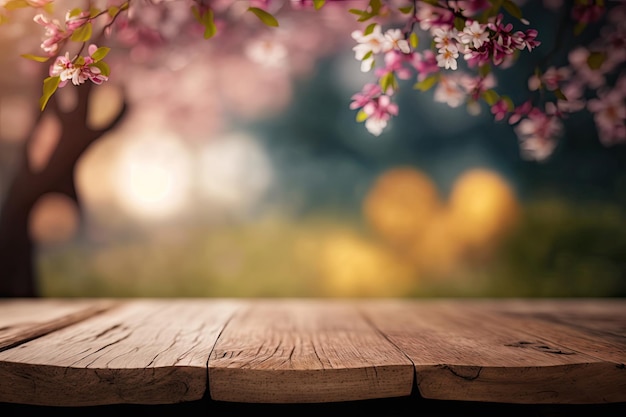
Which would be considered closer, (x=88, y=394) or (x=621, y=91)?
(x=88, y=394)

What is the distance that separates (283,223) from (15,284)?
1.19 m

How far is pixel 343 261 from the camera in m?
2.65

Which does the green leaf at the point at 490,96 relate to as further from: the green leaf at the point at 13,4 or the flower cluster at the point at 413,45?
the green leaf at the point at 13,4

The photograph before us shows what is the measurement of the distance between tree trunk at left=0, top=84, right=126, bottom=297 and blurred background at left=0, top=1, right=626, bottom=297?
44 cm

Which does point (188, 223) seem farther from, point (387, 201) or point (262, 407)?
point (262, 407)

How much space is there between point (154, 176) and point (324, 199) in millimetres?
879

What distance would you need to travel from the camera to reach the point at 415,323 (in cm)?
130

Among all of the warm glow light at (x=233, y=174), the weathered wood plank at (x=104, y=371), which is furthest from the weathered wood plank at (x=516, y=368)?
the warm glow light at (x=233, y=174)

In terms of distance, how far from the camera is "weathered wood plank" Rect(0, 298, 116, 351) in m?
1.07

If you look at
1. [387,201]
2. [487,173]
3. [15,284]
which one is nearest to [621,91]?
[487,173]

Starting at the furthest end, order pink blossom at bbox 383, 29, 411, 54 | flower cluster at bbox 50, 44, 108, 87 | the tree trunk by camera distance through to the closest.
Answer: the tree trunk
pink blossom at bbox 383, 29, 411, 54
flower cluster at bbox 50, 44, 108, 87

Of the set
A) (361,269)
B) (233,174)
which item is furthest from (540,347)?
(233,174)

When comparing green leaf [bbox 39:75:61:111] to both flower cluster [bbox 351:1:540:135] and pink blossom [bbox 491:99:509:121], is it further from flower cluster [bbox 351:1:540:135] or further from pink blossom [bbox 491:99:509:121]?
pink blossom [bbox 491:99:509:121]

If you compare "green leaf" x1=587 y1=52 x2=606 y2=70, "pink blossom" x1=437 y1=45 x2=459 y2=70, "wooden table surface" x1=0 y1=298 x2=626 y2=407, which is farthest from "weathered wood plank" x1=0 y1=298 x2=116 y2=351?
"green leaf" x1=587 y1=52 x2=606 y2=70
